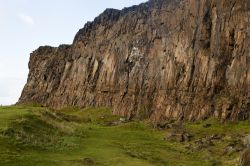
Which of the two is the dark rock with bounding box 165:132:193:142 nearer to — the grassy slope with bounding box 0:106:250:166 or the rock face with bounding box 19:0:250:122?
the grassy slope with bounding box 0:106:250:166

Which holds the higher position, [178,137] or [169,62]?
[169,62]

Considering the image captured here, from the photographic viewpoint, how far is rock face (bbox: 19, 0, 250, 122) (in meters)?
99.9

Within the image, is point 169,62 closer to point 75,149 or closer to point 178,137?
point 178,137

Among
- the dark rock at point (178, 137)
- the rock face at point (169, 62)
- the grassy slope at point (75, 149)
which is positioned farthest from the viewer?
the rock face at point (169, 62)

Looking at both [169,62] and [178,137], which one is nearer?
[178,137]

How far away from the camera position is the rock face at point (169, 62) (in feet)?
328

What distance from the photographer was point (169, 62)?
123 metres

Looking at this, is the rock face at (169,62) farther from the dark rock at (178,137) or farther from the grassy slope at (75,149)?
the grassy slope at (75,149)

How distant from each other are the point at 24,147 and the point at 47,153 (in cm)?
225

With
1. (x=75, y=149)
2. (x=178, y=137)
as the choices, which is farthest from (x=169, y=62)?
(x=75, y=149)

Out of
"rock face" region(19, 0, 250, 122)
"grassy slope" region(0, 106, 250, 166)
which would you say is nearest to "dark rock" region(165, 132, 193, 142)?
"grassy slope" region(0, 106, 250, 166)

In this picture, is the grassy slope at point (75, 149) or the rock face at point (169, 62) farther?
the rock face at point (169, 62)

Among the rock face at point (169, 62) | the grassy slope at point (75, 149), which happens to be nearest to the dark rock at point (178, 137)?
the grassy slope at point (75, 149)

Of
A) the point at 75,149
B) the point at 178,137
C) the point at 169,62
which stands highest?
the point at 169,62
